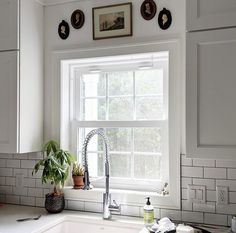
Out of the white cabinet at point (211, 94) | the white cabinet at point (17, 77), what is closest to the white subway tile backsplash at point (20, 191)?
the white cabinet at point (17, 77)

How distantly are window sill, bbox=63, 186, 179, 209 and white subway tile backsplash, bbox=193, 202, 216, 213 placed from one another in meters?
Answer: 0.12

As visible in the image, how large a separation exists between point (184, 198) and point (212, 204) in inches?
6.8

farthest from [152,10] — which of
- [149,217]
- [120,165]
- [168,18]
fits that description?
[149,217]

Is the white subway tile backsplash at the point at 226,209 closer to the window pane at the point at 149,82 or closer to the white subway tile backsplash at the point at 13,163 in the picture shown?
the window pane at the point at 149,82

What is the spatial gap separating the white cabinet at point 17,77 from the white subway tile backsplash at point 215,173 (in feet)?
3.98

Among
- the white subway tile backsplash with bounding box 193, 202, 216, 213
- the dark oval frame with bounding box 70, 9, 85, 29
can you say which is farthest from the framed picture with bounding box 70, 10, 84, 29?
the white subway tile backsplash with bounding box 193, 202, 216, 213

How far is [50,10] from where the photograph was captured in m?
2.43

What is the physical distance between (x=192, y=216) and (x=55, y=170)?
937 mm

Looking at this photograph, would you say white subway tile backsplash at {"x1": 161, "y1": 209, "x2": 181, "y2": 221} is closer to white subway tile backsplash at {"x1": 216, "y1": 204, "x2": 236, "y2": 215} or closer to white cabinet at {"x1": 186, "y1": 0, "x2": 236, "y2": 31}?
white subway tile backsplash at {"x1": 216, "y1": 204, "x2": 236, "y2": 215}

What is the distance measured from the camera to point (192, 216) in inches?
78.6

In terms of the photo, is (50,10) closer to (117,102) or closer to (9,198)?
(117,102)

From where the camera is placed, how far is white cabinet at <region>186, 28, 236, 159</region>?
5.36 ft

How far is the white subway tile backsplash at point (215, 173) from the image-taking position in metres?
1.94

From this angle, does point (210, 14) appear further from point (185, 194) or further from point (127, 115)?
point (185, 194)
